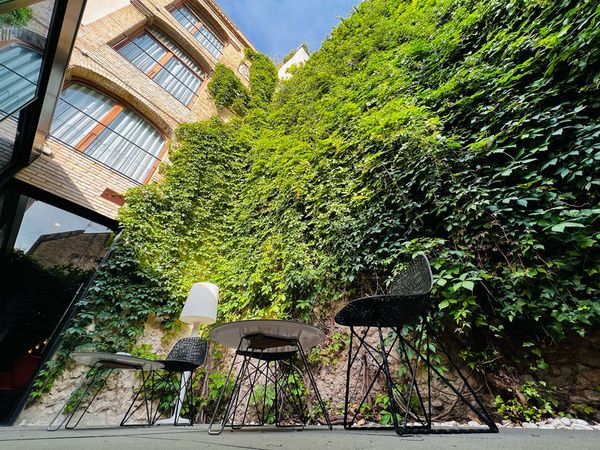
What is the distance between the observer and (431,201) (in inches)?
87.3

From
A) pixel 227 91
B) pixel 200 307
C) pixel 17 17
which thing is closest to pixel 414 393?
pixel 200 307

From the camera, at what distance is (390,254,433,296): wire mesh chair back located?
125 centimetres

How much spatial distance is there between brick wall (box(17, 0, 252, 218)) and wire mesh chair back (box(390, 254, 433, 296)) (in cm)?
423

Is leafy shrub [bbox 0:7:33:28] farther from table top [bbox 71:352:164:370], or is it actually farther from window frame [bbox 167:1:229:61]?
→ window frame [bbox 167:1:229:61]

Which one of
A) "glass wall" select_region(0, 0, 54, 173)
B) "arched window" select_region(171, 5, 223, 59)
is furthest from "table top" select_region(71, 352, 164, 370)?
"arched window" select_region(171, 5, 223, 59)

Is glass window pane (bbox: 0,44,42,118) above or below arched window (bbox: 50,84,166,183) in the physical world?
below

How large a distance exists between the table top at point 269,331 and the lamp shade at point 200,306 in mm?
1281

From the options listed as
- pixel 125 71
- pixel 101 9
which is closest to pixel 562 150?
pixel 125 71

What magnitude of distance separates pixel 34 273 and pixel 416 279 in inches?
180

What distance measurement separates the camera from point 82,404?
2807mm

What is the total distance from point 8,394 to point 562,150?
5249 millimetres

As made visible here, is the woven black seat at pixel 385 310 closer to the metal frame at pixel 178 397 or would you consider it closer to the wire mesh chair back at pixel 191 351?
the wire mesh chair back at pixel 191 351

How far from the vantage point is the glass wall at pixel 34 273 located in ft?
9.88

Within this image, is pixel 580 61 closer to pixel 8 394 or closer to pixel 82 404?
pixel 82 404
